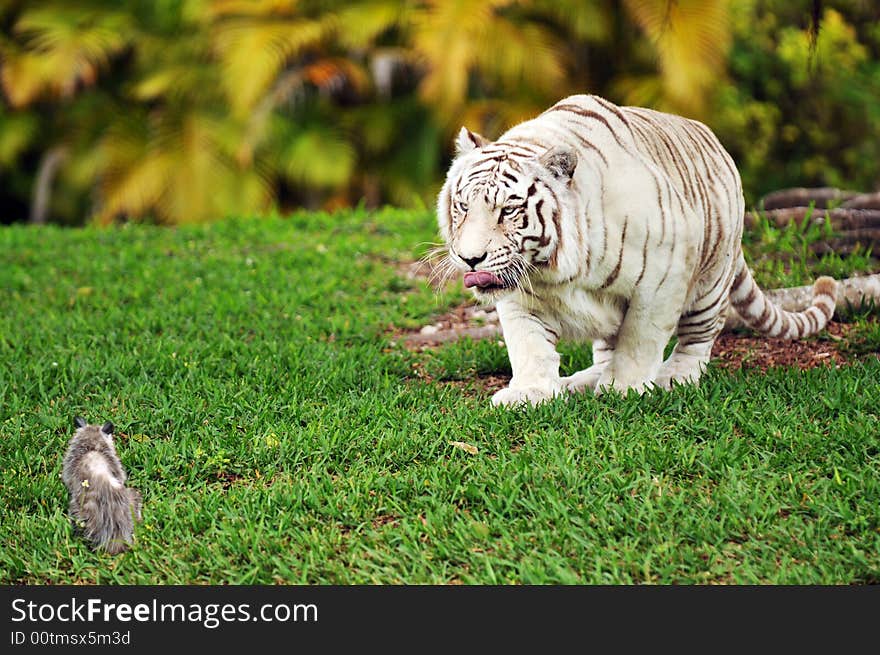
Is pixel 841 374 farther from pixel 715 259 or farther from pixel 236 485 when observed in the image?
pixel 236 485

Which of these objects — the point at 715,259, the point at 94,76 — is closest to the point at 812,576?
the point at 715,259

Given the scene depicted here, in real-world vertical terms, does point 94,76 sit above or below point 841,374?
above

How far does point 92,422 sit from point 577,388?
2471mm

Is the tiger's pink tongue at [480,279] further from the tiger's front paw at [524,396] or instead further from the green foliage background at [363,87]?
the green foliage background at [363,87]

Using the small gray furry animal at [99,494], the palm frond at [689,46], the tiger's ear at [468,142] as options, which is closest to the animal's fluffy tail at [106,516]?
the small gray furry animal at [99,494]

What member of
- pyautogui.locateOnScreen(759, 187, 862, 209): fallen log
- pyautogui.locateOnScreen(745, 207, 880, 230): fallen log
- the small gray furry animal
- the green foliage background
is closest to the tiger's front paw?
the small gray furry animal

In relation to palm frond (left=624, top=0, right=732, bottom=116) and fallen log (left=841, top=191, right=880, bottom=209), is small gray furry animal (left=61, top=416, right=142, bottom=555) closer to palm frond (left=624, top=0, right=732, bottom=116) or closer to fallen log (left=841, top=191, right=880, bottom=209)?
fallen log (left=841, top=191, right=880, bottom=209)

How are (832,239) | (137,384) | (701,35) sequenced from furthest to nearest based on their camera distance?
(701,35), (832,239), (137,384)

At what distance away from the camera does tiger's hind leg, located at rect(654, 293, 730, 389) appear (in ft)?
18.3

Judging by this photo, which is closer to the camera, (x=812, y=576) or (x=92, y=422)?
(x=812, y=576)

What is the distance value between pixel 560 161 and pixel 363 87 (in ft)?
32.8

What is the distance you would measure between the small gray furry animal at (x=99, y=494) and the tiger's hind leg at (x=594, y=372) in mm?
2323

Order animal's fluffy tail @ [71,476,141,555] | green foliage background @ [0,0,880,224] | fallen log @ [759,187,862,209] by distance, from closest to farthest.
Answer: animal's fluffy tail @ [71,476,141,555] < fallen log @ [759,187,862,209] < green foliage background @ [0,0,880,224]

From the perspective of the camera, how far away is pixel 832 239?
754cm
